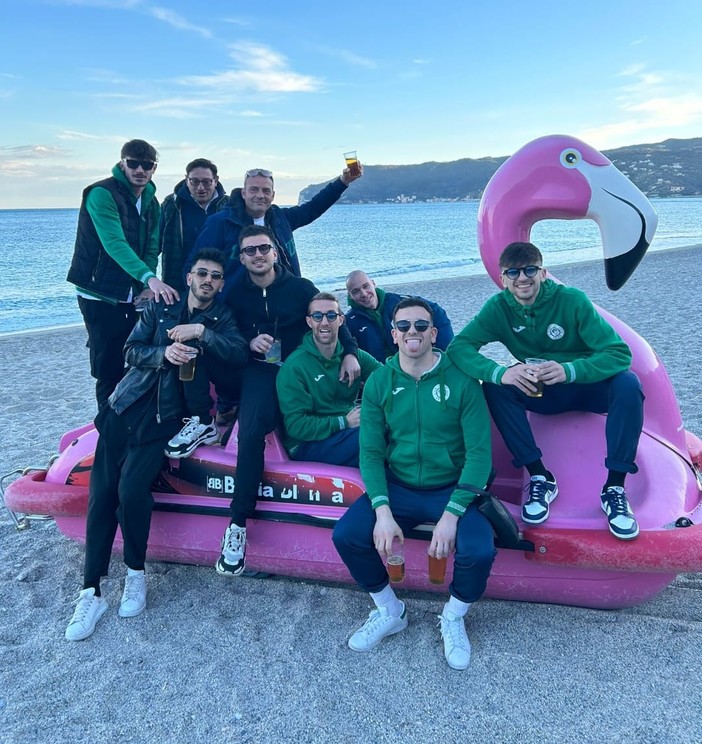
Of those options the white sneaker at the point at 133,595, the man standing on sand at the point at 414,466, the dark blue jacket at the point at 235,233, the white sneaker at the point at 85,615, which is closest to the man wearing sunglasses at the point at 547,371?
the man standing on sand at the point at 414,466

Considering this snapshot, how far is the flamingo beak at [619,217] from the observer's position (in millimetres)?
3625

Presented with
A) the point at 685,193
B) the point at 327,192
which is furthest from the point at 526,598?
the point at 685,193

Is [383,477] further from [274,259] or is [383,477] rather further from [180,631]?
[274,259]

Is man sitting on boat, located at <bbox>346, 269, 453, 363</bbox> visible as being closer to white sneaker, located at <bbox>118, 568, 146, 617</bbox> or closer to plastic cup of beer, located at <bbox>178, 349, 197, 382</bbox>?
plastic cup of beer, located at <bbox>178, 349, 197, 382</bbox>

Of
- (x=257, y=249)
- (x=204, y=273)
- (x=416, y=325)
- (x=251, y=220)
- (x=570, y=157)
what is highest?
(x=570, y=157)

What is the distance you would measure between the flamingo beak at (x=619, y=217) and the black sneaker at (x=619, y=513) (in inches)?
51.5

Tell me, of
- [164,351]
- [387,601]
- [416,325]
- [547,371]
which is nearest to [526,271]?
[547,371]

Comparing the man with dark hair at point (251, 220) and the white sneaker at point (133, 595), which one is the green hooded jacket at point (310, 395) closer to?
the man with dark hair at point (251, 220)

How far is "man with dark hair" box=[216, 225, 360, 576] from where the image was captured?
10.8 ft

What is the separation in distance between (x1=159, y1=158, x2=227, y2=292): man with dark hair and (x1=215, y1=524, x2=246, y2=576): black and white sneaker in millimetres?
2327

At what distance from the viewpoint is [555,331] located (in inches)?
128

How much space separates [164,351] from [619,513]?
7.95 ft

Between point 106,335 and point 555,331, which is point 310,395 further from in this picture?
point 106,335

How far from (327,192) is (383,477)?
306 cm
